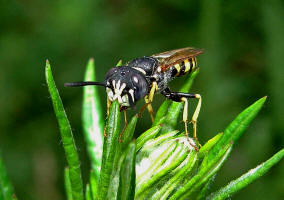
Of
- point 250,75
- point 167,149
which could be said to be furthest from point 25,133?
point 167,149

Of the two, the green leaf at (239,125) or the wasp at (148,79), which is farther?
the wasp at (148,79)

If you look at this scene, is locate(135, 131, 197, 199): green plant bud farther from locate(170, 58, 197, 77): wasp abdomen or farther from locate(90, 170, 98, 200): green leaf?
locate(170, 58, 197, 77): wasp abdomen

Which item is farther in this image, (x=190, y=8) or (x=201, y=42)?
(x=190, y=8)

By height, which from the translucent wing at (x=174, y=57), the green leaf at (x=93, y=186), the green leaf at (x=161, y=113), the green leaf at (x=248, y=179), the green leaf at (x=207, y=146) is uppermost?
the translucent wing at (x=174, y=57)

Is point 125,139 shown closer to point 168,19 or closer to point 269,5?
point 269,5

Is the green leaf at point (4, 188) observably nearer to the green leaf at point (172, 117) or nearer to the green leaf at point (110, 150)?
the green leaf at point (110, 150)

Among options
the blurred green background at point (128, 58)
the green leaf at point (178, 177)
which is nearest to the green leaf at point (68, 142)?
the green leaf at point (178, 177)

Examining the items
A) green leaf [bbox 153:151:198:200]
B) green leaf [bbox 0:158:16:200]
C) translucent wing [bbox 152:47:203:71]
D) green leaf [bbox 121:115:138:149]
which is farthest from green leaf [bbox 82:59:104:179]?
translucent wing [bbox 152:47:203:71]
